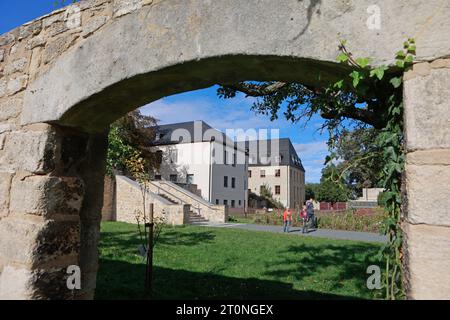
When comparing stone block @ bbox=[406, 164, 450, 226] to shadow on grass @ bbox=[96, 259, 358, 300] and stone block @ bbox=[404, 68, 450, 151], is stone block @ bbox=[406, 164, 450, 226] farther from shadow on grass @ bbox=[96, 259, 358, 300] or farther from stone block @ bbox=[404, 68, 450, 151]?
shadow on grass @ bbox=[96, 259, 358, 300]

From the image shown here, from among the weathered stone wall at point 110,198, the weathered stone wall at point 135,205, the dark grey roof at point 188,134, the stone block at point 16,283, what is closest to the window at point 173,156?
the dark grey roof at point 188,134

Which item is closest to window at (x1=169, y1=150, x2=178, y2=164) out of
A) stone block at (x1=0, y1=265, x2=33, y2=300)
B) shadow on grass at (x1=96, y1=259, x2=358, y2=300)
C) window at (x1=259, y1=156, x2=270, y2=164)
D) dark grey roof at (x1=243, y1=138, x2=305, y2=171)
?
dark grey roof at (x1=243, y1=138, x2=305, y2=171)

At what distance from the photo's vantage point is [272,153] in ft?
148

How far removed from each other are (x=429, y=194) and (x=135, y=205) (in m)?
17.9

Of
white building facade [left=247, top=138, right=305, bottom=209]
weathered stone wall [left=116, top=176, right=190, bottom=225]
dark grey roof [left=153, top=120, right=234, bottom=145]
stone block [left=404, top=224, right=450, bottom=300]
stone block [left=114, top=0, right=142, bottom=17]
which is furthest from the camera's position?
white building facade [left=247, top=138, right=305, bottom=209]

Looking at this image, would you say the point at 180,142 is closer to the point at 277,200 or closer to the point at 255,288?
the point at 277,200

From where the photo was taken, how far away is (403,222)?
170 cm

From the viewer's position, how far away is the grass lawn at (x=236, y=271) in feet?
16.1

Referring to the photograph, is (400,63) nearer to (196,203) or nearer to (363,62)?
(363,62)

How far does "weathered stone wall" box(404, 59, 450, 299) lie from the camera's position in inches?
59.2

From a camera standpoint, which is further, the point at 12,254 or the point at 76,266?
the point at 76,266

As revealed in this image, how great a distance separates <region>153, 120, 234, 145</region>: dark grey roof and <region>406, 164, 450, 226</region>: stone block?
27.9 meters
